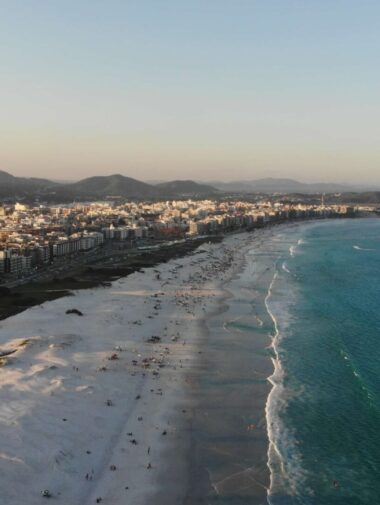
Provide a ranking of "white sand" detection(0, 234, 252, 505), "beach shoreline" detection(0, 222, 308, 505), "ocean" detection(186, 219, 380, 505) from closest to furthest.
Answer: "white sand" detection(0, 234, 252, 505)
"beach shoreline" detection(0, 222, 308, 505)
"ocean" detection(186, 219, 380, 505)

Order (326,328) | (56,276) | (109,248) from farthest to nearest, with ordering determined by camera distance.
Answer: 1. (109,248)
2. (56,276)
3. (326,328)

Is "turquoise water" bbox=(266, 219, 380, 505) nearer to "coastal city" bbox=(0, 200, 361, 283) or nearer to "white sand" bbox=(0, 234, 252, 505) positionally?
"white sand" bbox=(0, 234, 252, 505)

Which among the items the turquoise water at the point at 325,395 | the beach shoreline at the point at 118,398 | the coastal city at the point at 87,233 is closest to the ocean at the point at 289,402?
the turquoise water at the point at 325,395

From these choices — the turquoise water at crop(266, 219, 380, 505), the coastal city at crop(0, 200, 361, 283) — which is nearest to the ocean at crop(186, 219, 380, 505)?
the turquoise water at crop(266, 219, 380, 505)

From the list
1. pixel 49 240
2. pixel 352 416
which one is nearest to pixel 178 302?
pixel 352 416

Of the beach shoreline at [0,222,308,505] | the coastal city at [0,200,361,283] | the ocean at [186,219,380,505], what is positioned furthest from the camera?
the coastal city at [0,200,361,283]

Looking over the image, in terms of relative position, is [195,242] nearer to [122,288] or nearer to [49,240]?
[49,240]
